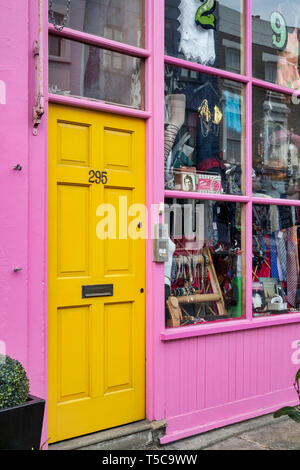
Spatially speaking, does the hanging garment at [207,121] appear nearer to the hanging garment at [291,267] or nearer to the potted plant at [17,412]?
the hanging garment at [291,267]

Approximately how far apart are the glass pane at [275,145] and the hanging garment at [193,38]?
28.3 inches

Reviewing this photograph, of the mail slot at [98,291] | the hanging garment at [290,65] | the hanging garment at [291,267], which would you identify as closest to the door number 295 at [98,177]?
the mail slot at [98,291]

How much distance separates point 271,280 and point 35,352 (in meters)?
2.82

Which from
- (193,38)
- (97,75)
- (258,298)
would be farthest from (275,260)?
(97,75)

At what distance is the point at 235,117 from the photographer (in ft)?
16.9

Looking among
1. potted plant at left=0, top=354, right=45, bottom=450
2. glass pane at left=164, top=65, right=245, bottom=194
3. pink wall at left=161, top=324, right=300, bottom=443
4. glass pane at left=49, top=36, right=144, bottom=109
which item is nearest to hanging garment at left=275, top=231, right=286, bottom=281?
pink wall at left=161, top=324, right=300, bottom=443

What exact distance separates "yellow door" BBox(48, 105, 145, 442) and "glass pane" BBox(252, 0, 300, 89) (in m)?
1.84

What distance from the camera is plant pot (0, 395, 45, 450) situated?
8.46 feet

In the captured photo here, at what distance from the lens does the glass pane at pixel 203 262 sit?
4590mm

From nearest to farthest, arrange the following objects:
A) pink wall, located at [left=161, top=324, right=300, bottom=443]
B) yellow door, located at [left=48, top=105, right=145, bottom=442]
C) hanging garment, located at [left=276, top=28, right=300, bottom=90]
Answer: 1. yellow door, located at [left=48, top=105, right=145, bottom=442]
2. pink wall, located at [left=161, top=324, right=300, bottom=443]
3. hanging garment, located at [left=276, top=28, right=300, bottom=90]

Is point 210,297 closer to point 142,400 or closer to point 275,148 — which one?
point 142,400

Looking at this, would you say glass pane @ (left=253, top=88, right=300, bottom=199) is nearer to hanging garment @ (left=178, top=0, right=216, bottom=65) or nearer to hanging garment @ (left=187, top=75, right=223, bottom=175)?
hanging garment @ (left=187, top=75, right=223, bottom=175)

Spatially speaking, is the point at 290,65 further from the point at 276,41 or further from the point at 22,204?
the point at 22,204

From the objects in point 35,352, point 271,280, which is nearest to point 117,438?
point 35,352
